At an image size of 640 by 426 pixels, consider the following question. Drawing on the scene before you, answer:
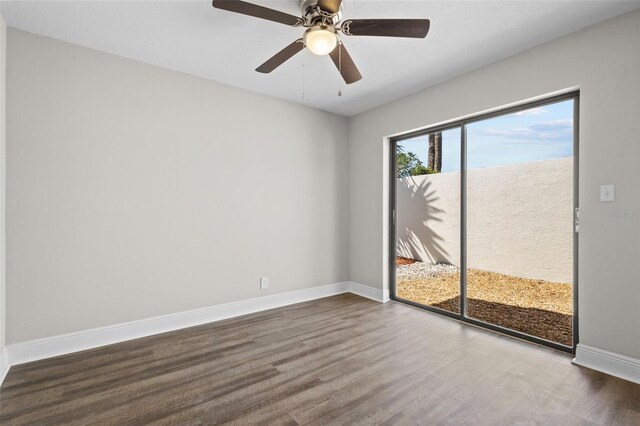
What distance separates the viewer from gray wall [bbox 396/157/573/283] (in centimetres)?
273

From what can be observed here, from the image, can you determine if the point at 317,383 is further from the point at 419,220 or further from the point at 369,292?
the point at 419,220

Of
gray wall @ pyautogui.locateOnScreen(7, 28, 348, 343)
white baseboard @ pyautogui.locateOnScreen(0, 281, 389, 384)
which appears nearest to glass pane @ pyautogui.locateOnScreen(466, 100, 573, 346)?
white baseboard @ pyautogui.locateOnScreen(0, 281, 389, 384)

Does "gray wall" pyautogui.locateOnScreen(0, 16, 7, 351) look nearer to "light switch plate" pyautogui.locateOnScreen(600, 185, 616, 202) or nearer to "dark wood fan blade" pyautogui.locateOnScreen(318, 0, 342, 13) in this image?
"dark wood fan blade" pyautogui.locateOnScreen(318, 0, 342, 13)

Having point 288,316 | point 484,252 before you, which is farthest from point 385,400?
point 484,252

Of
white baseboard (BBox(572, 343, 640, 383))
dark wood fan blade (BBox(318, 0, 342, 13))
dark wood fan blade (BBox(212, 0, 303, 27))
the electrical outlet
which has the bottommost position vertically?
white baseboard (BBox(572, 343, 640, 383))

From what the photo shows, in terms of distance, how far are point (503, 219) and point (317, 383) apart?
247 cm

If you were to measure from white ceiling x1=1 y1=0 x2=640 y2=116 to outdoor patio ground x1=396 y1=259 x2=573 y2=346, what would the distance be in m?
2.19

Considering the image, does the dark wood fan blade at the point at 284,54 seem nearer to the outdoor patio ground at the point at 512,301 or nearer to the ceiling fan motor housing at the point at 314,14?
the ceiling fan motor housing at the point at 314,14

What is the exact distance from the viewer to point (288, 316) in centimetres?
337

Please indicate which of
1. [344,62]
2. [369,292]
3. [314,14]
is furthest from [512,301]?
[314,14]

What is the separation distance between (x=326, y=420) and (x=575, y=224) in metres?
2.49

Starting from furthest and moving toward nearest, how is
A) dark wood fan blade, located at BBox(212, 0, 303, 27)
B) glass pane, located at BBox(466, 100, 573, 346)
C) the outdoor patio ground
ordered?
1. the outdoor patio ground
2. glass pane, located at BBox(466, 100, 573, 346)
3. dark wood fan blade, located at BBox(212, 0, 303, 27)

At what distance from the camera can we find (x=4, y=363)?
2.17 meters

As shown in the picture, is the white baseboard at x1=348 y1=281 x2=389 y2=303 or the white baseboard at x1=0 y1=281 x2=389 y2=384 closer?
the white baseboard at x1=0 y1=281 x2=389 y2=384
